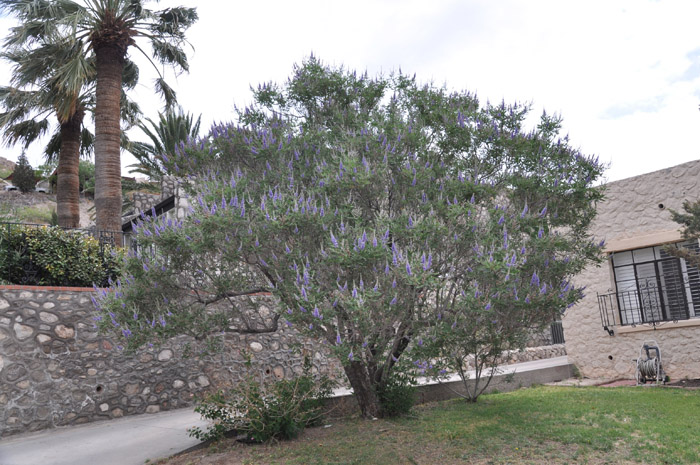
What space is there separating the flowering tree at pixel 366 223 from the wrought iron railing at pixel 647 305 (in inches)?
234

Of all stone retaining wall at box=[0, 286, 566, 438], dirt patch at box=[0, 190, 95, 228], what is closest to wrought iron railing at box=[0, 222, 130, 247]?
stone retaining wall at box=[0, 286, 566, 438]

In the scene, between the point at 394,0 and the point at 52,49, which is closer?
the point at 394,0

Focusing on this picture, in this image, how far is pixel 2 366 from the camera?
7.56 meters

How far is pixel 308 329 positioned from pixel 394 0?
17.9ft

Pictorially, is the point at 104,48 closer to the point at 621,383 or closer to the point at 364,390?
the point at 364,390

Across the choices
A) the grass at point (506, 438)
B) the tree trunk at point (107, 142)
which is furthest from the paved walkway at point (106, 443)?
the tree trunk at point (107, 142)

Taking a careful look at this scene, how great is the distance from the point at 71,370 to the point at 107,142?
17.5 feet

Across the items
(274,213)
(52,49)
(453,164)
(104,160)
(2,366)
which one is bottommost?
(2,366)

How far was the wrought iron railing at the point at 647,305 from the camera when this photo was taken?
10.9 meters

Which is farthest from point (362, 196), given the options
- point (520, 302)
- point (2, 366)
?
point (2, 366)

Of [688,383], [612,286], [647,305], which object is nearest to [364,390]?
[688,383]

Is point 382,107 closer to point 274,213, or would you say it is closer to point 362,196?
point 362,196

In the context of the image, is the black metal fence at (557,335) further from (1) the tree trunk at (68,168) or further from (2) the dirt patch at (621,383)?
(1) the tree trunk at (68,168)

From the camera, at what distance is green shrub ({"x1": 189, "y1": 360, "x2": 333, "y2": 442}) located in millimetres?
6336
